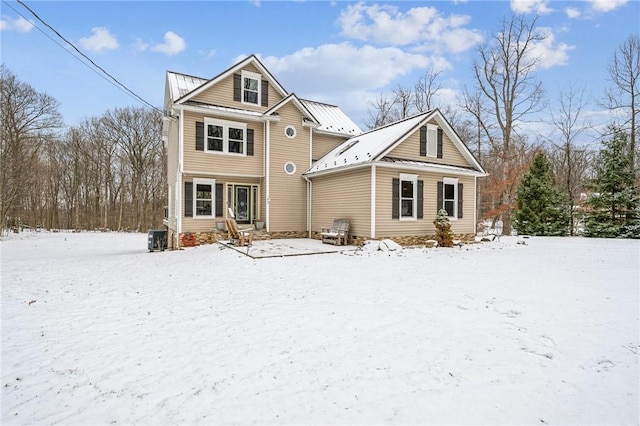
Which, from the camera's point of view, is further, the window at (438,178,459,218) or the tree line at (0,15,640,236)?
the tree line at (0,15,640,236)

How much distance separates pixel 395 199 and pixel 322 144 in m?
6.05

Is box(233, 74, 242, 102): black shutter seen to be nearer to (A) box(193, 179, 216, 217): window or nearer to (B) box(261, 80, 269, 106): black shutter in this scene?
(B) box(261, 80, 269, 106): black shutter

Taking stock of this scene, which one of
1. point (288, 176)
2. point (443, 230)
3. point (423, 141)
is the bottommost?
point (443, 230)

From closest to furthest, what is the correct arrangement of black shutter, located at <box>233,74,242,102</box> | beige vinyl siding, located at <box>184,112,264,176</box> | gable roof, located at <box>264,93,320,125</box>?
1. beige vinyl siding, located at <box>184,112,264,176</box>
2. black shutter, located at <box>233,74,242,102</box>
3. gable roof, located at <box>264,93,320,125</box>

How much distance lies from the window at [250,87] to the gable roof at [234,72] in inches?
14.5

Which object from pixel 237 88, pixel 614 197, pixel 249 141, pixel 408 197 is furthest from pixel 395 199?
pixel 614 197

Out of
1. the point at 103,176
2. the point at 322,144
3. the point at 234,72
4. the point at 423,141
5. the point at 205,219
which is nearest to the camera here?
the point at 423,141

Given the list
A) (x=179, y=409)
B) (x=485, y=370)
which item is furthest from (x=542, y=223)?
(x=179, y=409)

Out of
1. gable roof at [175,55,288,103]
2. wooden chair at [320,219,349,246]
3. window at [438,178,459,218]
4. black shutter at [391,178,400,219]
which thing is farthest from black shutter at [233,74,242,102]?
window at [438,178,459,218]

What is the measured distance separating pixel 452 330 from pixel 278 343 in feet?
7.29

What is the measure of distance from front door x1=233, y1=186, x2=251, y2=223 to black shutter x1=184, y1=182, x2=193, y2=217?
2.08m

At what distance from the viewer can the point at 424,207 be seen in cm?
1309

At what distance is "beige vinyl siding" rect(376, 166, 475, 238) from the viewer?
468 inches

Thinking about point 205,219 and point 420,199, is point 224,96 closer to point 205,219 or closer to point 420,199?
point 205,219
